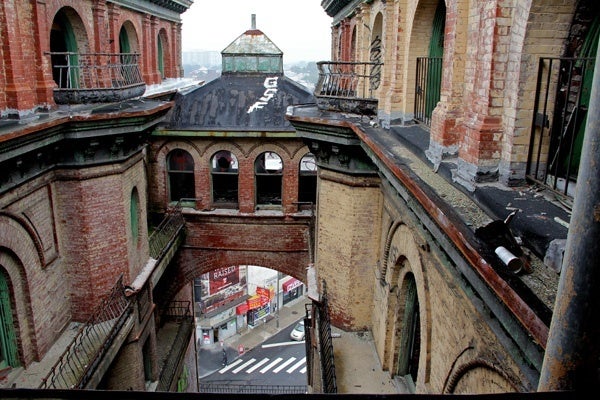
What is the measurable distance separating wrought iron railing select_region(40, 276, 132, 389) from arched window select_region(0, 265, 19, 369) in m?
0.76

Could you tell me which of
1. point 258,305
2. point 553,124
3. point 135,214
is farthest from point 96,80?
point 258,305

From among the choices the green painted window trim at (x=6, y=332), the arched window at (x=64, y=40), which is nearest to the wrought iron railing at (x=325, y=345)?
the green painted window trim at (x=6, y=332)

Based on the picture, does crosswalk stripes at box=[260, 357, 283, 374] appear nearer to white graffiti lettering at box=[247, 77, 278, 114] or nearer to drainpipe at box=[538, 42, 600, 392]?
white graffiti lettering at box=[247, 77, 278, 114]

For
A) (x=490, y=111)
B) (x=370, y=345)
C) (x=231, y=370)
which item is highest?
(x=490, y=111)

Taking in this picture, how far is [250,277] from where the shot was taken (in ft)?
111

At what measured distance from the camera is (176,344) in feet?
53.9

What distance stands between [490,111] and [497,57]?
499 millimetres

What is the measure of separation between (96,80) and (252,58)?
7904mm

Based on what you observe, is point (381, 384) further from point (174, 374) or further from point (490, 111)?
point (174, 374)

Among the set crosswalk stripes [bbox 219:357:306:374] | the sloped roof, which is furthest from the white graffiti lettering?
crosswalk stripes [bbox 219:357:306:374]

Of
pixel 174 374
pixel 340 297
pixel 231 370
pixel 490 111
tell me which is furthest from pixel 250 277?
pixel 490 111

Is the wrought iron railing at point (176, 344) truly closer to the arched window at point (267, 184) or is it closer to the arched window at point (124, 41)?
the arched window at point (267, 184)

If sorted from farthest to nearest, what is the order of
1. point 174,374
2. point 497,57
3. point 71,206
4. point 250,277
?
point 250,277
point 174,374
point 71,206
point 497,57

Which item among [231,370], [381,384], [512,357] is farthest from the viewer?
[231,370]
